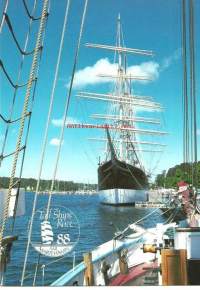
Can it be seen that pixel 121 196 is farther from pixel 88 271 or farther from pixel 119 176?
pixel 88 271

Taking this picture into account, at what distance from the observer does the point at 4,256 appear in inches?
155

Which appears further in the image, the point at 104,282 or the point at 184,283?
the point at 104,282

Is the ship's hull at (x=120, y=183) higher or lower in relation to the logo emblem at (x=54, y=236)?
higher

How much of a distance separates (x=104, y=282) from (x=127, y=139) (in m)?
50.5

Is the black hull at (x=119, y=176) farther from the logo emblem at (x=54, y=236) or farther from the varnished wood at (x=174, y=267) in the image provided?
the varnished wood at (x=174, y=267)

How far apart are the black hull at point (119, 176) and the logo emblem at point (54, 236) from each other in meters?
16.3

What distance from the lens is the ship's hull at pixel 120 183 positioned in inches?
2130

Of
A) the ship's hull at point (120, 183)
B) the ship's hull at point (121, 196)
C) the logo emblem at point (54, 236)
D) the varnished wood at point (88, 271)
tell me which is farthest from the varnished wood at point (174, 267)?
the ship's hull at point (121, 196)

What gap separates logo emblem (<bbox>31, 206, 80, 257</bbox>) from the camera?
7984mm

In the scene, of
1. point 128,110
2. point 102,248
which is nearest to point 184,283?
point 102,248

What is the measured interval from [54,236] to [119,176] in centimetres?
2983

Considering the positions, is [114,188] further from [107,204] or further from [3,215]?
[3,215]

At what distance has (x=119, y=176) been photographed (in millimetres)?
54688

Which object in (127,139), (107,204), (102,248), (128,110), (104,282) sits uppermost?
(128,110)
